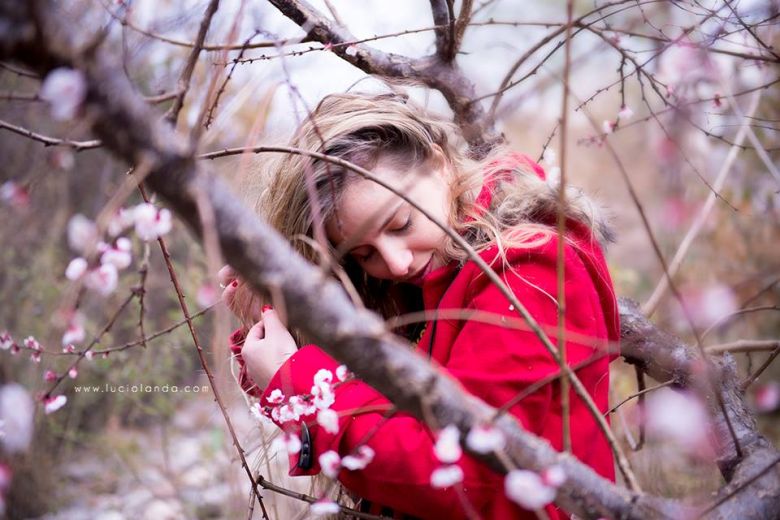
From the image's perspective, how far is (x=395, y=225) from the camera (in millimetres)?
1204

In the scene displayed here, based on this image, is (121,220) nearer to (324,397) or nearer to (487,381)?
(324,397)

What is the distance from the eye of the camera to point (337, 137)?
1.30 meters

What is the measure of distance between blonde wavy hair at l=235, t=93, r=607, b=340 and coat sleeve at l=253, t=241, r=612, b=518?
3.2 inches

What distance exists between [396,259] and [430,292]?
14 cm

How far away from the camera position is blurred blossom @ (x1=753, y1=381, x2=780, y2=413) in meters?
3.11

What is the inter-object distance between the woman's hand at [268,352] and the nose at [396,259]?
0.24 meters

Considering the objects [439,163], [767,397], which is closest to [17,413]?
[439,163]

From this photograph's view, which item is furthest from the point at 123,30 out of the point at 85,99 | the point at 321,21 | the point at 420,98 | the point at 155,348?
the point at 155,348

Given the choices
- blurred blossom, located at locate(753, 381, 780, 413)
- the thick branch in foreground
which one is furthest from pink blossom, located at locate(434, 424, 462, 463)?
blurred blossom, located at locate(753, 381, 780, 413)

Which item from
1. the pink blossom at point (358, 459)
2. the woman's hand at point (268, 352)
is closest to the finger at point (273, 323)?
the woman's hand at point (268, 352)

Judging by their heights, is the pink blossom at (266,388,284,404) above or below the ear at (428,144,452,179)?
below

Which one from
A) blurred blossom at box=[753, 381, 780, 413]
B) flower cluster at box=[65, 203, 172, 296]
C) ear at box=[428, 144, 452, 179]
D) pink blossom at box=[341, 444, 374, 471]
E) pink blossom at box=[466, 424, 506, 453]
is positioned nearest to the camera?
pink blossom at box=[466, 424, 506, 453]

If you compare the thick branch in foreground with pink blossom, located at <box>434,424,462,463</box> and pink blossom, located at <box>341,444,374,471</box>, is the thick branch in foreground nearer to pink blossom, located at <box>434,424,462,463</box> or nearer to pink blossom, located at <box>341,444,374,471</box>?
pink blossom, located at <box>434,424,462,463</box>

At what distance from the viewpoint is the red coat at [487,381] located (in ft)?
3.42
